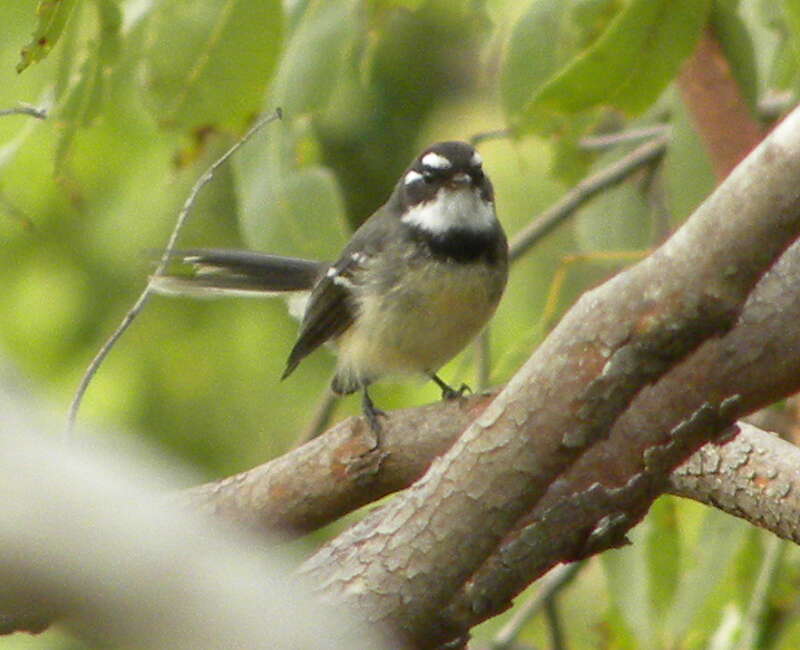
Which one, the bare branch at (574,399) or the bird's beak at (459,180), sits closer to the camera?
the bare branch at (574,399)

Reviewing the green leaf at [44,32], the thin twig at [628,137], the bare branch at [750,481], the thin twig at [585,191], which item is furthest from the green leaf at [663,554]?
the green leaf at [44,32]

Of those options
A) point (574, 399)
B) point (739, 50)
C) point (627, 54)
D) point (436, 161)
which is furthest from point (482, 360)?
point (574, 399)

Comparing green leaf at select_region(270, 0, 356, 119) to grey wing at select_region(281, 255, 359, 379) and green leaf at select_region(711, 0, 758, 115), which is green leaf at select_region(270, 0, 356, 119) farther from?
green leaf at select_region(711, 0, 758, 115)

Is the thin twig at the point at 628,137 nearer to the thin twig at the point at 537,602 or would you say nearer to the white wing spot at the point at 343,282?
the white wing spot at the point at 343,282

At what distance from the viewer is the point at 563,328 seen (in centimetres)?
168

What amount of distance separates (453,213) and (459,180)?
116 millimetres

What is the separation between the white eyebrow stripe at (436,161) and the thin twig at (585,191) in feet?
1.72

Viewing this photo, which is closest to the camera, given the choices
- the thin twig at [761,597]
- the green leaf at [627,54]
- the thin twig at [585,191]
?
the green leaf at [627,54]

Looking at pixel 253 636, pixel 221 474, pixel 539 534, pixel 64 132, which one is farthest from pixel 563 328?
pixel 221 474

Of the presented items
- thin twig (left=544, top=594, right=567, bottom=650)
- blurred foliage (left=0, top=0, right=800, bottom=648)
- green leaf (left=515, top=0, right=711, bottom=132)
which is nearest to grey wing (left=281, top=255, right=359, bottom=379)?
blurred foliage (left=0, top=0, right=800, bottom=648)

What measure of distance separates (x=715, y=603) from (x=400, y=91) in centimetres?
382

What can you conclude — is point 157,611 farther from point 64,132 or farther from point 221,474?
point 221,474

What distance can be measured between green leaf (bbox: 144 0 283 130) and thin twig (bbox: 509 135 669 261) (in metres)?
1.12

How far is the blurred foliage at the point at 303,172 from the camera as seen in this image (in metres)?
3.15
